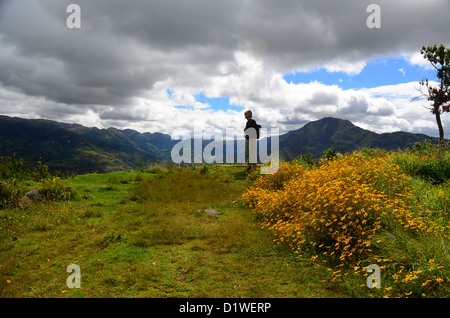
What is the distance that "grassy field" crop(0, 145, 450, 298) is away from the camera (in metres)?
4.53

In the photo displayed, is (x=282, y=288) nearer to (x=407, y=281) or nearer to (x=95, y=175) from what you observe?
(x=407, y=281)

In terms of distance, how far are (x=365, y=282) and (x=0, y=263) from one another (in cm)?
741

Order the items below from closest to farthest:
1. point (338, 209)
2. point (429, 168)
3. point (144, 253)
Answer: point (338, 209)
point (144, 253)
point (429, 168)

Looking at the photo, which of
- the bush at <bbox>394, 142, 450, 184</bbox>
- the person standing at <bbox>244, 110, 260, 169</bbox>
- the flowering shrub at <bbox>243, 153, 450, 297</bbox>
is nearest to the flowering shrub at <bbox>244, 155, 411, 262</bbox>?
the flowering shrub at <bbox>243, 153, 450, 297</bbox>

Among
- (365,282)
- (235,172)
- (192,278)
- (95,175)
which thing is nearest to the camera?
(365,282)

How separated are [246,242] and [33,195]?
809cm

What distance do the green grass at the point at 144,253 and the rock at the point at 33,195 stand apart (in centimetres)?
48

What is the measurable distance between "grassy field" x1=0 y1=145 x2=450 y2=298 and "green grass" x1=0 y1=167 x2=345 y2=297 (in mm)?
29

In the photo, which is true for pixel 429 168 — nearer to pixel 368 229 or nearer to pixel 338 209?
pixel 368 229

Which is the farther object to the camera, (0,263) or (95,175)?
(95,175)

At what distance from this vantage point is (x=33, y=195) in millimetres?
9039

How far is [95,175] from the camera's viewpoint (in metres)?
14.6

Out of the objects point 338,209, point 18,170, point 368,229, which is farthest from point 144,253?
point 18,170
